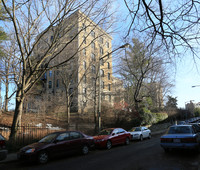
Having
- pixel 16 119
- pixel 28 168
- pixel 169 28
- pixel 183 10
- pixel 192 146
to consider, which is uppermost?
pixel 183 10

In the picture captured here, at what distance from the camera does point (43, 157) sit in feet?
25.8

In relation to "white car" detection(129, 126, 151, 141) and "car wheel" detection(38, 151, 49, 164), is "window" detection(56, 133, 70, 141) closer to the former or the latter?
"car wheel" detection(38, 151, 49, 164)

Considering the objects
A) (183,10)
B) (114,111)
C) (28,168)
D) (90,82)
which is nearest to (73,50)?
(90,82)

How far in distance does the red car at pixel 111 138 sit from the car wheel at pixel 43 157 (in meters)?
4.26

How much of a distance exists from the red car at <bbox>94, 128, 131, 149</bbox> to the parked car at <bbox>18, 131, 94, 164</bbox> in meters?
1.39

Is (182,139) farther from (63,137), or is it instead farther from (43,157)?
(43,157)

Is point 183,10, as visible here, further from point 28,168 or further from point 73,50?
point 73,50

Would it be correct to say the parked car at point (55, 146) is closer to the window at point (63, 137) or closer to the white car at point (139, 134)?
the window at point (63, 137)

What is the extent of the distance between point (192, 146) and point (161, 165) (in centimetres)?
228

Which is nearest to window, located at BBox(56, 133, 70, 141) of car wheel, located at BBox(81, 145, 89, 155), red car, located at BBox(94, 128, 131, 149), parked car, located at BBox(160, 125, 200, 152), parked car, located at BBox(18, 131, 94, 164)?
parked car, located at BBox(18, 131, 94, 164)

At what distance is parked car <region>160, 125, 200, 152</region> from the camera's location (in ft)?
26.2

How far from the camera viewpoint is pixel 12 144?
1071 centimetres

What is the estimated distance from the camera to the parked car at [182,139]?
26.2 ft

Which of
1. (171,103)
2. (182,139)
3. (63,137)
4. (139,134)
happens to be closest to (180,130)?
(182,139)
